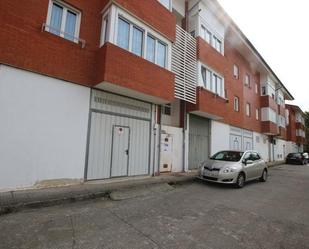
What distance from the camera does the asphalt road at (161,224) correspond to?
375cm

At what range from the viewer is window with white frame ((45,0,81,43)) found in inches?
295

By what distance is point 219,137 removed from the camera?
16.0 metres

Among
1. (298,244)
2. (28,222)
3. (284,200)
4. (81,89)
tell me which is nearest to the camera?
(298,244)

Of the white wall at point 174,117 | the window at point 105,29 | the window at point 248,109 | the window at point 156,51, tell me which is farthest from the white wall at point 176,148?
the window at point 248,109

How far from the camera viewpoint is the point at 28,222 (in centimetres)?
443

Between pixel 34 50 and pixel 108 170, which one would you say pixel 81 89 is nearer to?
pixel 34 50

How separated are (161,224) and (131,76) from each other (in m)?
5.77

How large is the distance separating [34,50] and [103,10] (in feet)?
11.4

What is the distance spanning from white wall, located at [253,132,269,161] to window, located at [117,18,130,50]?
19076 millimetres

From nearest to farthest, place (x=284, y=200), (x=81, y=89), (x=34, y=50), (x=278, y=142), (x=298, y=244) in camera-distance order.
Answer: (x=298, y=244) < (x=34, y=50) < (x=284, y=200) < (x=81, y=89) < (x=278, y=142)

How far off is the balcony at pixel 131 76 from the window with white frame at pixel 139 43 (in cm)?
53

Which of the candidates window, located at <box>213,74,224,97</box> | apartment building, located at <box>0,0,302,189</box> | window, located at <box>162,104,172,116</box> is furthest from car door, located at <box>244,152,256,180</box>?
window, located at <box>213,74,224,97</box>

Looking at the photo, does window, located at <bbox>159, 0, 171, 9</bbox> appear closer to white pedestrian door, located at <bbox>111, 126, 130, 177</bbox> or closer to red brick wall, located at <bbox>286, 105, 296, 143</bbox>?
white pedestrian door, located at <bbox>111, 126, 130, 177</bbox>

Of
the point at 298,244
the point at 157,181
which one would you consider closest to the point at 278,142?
the point at 157,181
